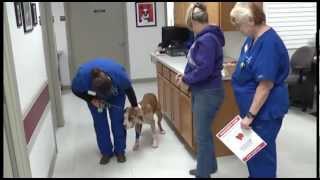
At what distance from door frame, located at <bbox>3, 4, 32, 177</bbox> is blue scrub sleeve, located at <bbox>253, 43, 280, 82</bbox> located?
1.44 meters

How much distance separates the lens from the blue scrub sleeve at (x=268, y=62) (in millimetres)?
2102

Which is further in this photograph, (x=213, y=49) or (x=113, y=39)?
(x=113, y=39)

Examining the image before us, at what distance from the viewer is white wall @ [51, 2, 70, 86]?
6.28 meters

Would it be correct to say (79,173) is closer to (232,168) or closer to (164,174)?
(164,174)

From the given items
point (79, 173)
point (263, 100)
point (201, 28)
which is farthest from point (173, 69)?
point (263, 100)

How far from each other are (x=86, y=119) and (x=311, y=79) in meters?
3.04

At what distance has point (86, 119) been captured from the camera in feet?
16.0

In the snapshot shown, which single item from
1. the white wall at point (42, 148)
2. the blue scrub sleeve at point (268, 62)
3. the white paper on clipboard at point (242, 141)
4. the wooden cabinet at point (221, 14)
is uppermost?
the wooden cabinet at point (221, 14)

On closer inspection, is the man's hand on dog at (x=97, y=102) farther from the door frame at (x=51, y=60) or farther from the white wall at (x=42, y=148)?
the door frame at (x=51, y=60)

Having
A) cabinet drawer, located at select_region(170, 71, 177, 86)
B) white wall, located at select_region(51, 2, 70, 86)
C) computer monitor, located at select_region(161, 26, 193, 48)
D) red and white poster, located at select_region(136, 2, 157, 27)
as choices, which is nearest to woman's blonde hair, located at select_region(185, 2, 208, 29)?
cabinet drawer, located at select_region(170, 71, 177, 86)

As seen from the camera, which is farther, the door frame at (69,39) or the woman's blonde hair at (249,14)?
the door frame at (69,39)

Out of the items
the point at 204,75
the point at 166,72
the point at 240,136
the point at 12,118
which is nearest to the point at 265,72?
the point at 240,136

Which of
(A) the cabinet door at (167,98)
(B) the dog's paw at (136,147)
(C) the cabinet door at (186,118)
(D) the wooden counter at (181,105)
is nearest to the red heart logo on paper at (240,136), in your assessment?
(D) the wooden counter at (181,105)

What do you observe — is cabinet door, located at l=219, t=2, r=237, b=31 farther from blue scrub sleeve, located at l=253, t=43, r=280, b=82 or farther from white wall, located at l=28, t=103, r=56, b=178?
white wall, located at l=28, t=103, r=56, b=178
